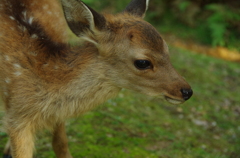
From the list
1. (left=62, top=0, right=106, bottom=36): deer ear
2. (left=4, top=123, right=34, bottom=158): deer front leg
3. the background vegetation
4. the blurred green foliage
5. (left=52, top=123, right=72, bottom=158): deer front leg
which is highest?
(left=62, top=0, right=106, bottom=36): deer ear

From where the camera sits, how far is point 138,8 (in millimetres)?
4629

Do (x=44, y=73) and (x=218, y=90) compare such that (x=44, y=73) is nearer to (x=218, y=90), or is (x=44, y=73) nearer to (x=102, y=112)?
(x=102, y=112)

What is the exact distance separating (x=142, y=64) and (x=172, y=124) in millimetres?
3139

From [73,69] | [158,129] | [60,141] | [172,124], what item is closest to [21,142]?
[60,141]

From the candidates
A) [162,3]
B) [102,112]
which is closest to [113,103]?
[102,112]

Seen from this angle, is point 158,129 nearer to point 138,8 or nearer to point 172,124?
point 172,124

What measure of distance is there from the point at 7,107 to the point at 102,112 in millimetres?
2548

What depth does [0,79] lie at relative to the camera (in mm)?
4027

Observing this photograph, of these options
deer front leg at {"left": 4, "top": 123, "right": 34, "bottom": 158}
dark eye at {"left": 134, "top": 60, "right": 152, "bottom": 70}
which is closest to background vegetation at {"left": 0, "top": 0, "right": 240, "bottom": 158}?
deer front leg at {"left": 4, "top": 123, "right": 34, "bottom": 158}

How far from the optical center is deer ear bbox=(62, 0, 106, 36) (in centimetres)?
384

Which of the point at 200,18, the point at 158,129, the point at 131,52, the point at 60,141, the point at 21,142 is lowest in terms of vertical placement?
the point at 200,18

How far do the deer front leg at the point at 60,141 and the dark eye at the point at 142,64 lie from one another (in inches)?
47.1

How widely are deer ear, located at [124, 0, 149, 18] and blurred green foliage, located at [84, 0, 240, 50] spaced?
29.7ft

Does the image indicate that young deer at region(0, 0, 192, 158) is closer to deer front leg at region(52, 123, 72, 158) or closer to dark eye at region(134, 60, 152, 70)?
dark eye at region(134, 60, 152, 70)
